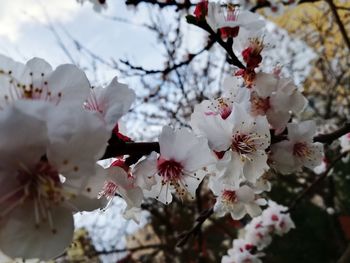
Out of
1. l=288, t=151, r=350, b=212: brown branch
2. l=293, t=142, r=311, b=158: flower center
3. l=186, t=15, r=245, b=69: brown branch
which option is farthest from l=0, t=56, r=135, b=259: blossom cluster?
l=288, t=151, r=350, b=212: brown branch

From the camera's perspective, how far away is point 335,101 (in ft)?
27.4

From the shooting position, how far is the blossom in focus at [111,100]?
984mm

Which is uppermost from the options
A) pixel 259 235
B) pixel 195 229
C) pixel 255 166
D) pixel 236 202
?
pixel 255 166

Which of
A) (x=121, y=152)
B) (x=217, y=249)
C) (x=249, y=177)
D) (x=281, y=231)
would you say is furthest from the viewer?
(x=217, y=249)

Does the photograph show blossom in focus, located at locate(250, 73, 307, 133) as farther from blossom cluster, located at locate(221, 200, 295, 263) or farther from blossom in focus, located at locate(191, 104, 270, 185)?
blossom cluster, located at locate(221, 200, 295, 263)

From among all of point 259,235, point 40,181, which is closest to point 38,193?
point 40,181

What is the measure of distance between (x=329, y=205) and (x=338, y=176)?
3.71 metres

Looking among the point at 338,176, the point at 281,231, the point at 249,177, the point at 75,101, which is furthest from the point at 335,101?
the point at 75,101

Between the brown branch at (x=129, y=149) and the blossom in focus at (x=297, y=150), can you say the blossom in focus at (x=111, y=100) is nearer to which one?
the brown branch at (x=129, y=149)

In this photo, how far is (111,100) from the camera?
1056 mm

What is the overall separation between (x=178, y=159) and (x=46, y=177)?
47cm

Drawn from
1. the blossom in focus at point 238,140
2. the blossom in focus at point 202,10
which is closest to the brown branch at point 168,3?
the blossom in focus at point 202,10

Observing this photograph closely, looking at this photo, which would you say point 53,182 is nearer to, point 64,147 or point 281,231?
point 64,147

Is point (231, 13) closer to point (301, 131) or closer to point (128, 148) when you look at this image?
point (301, 131)
